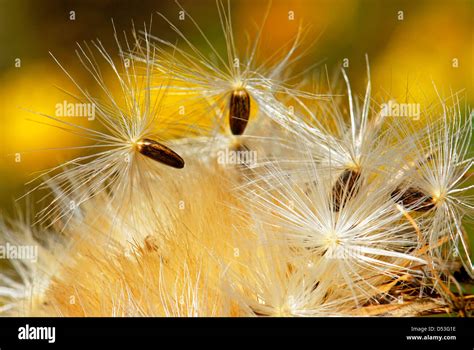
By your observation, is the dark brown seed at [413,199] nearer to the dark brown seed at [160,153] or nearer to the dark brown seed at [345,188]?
the dark brown seed at [345,188]

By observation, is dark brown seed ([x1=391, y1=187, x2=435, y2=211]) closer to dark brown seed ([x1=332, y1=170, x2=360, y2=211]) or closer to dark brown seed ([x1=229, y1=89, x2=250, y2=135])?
dark brown seed ([x1=332, y1=170, x2=360, y2=211])

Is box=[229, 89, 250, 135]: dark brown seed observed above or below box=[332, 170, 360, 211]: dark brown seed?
above

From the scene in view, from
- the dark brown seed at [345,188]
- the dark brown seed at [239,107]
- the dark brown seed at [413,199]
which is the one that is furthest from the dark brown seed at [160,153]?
the dark brown seed at [413,199]

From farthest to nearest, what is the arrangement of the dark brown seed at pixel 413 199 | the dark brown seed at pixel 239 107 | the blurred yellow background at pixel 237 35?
the blurred yellow background at pixel 237 35 < the dark brown seed at pixel 239 107 < the dark brown seed at pixel 413 199

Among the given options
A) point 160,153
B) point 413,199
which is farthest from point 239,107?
point 413,199

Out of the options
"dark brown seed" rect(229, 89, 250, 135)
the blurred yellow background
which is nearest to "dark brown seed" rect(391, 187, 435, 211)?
"dark brown seed" rect(229, 89, 250, 135)
